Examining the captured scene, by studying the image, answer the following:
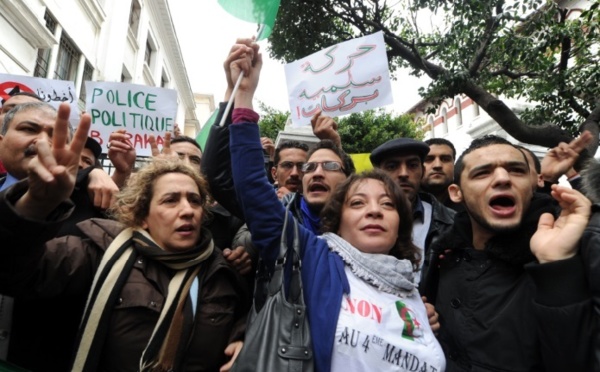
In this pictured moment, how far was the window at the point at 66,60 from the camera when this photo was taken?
31.4 feet

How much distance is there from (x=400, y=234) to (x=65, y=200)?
1.40m

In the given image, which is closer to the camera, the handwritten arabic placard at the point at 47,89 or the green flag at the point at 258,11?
the green flag at the point at 258,11

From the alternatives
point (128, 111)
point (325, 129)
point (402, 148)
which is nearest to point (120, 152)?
point (325, 129)

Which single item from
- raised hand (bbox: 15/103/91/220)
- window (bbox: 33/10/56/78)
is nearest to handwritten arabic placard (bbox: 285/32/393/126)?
raised hand (bbox: 15/103/91/220)

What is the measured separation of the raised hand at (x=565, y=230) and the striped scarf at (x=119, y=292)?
133cm

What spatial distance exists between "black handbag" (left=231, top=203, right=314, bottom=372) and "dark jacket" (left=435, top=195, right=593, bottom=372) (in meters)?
0.72

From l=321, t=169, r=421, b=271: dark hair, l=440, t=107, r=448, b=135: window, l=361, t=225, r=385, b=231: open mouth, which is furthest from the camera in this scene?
l=440, t=107, r=448, b=135: window

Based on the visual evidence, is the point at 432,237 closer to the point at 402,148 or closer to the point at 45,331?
the point at 402,148

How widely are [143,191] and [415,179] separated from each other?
1.79m

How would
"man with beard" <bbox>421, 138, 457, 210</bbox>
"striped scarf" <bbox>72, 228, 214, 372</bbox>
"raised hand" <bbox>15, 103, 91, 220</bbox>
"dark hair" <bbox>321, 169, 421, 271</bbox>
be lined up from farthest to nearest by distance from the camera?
"man with beard" <bbox>421, 138, 457, 210</bbox>
"dark hair" <bbox>321, 169, 421, 271</bbox>
"striped scarf" <bbox>72, 228, 214, 372</bbox>
"raised hand" <bbox>15, 103, 91, 220</bbox>

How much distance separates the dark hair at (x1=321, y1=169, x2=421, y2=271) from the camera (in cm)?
188

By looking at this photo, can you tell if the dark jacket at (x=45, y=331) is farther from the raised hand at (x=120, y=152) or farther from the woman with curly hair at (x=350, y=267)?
the raised hand at (x=120, y=152)

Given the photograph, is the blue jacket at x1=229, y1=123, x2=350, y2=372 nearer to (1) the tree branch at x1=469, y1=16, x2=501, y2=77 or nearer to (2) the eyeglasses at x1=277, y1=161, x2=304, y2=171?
(2) the eyeglasses at x1=277, y1=161, x2=304, y2=171

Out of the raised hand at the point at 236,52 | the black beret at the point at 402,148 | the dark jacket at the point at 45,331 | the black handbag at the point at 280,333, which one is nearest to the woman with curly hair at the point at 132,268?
the dark jacket at the point at 45,331
